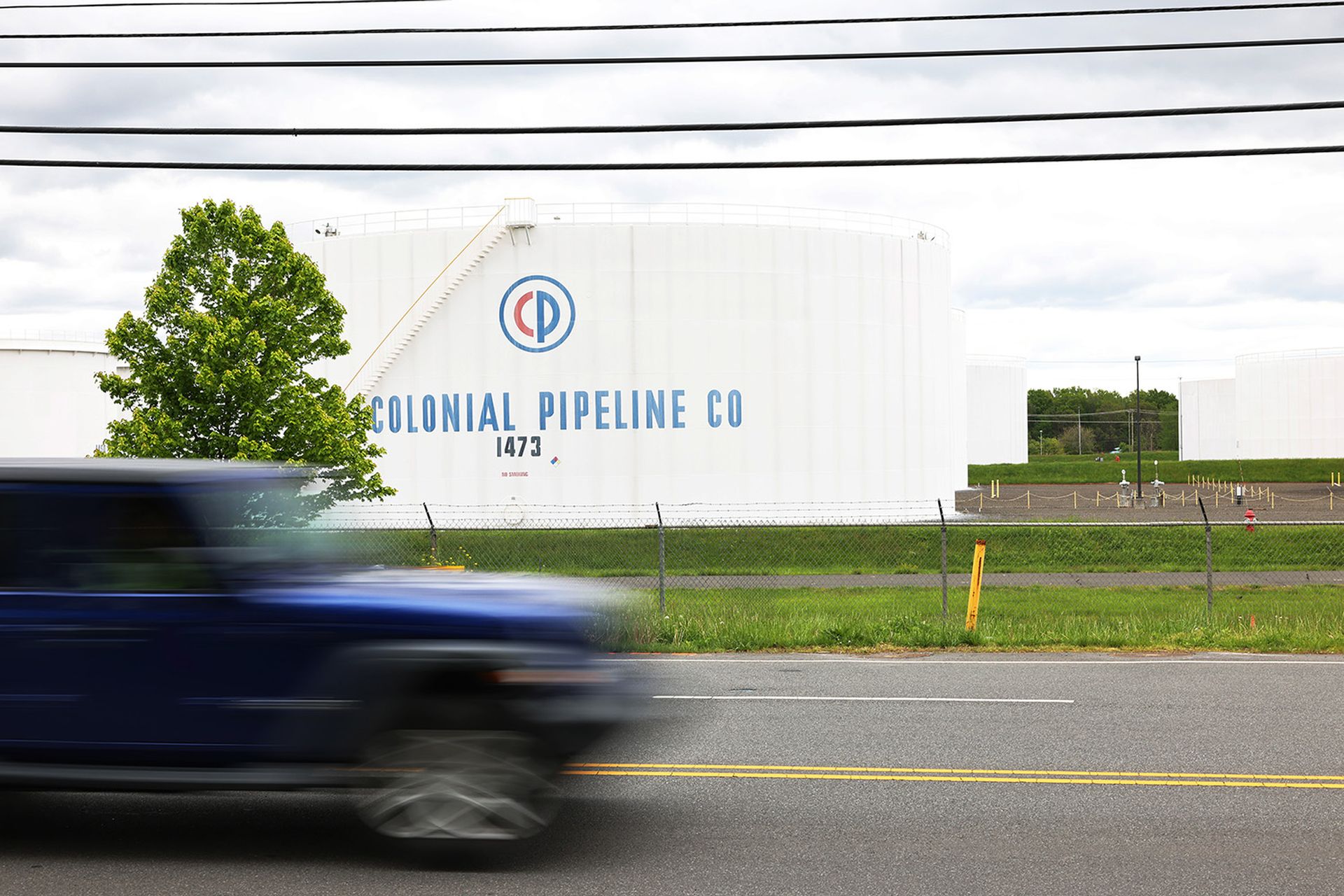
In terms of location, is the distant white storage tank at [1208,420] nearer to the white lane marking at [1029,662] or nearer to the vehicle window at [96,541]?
the white lane marking at [1029,662]

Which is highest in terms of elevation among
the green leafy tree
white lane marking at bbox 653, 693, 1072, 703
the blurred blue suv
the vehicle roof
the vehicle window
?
the green leafy tree

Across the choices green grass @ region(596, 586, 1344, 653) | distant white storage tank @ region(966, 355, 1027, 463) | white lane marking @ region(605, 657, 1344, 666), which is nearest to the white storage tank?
green grass @ region(596, 586, 1344, 653)

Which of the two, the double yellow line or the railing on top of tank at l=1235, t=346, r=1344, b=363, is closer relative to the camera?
the double yellow line

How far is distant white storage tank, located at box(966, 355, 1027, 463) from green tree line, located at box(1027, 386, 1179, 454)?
47.8 meters

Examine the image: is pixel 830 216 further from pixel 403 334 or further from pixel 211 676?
pixel 211 676

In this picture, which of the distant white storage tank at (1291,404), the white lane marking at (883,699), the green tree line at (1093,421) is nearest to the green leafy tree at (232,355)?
the white lane marking at (883,699)

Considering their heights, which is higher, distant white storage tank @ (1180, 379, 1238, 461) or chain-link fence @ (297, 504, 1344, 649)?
distant white storage tank @ (1180, 379, 1238, 461)

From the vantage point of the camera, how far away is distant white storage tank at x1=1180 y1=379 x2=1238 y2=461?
104 metres

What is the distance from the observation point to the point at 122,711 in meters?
5.75

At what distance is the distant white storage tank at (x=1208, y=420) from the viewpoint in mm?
104000

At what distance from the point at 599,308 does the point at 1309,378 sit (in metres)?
72.6

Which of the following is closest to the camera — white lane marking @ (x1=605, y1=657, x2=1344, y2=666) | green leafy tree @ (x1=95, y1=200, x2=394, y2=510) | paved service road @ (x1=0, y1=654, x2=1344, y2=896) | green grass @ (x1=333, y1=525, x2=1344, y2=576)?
paved service road @ (x1=0, y1=654, x2=1344, y2=896)

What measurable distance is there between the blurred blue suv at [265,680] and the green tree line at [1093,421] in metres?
142

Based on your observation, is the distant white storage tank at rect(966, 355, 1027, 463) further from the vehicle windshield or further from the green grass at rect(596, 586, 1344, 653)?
the vehicle windshield
